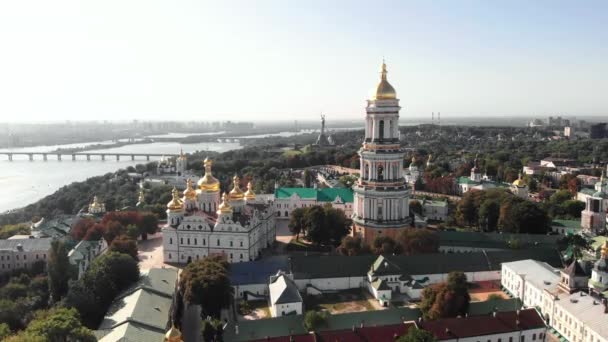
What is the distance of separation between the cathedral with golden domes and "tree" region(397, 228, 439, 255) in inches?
416

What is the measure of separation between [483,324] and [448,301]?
1.88 meters

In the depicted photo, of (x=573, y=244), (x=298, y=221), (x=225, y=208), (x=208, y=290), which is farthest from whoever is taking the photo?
(x=298, y=221)

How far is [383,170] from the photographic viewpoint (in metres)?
37.1

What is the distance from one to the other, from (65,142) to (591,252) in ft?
661

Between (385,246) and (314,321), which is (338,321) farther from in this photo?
(385,246)

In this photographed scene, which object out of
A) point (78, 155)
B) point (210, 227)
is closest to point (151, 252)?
point (210, 227)

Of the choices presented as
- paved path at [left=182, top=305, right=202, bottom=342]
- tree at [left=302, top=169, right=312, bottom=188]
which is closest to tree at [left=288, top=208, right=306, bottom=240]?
paved path at [left=182, top=305, right=202, bottom=342]

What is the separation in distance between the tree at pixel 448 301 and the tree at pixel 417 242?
27.8 ft

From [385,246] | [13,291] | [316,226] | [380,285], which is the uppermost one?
[316,226]

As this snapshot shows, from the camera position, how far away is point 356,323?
22.2 m

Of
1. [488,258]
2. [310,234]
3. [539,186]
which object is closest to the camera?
[488,258]

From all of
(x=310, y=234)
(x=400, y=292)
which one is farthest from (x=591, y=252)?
(x=310, y=234)

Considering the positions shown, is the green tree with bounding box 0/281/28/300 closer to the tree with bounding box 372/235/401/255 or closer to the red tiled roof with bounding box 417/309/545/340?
the tree with bounding box 372/235/401/255

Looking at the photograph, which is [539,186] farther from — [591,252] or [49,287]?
[49,287]
